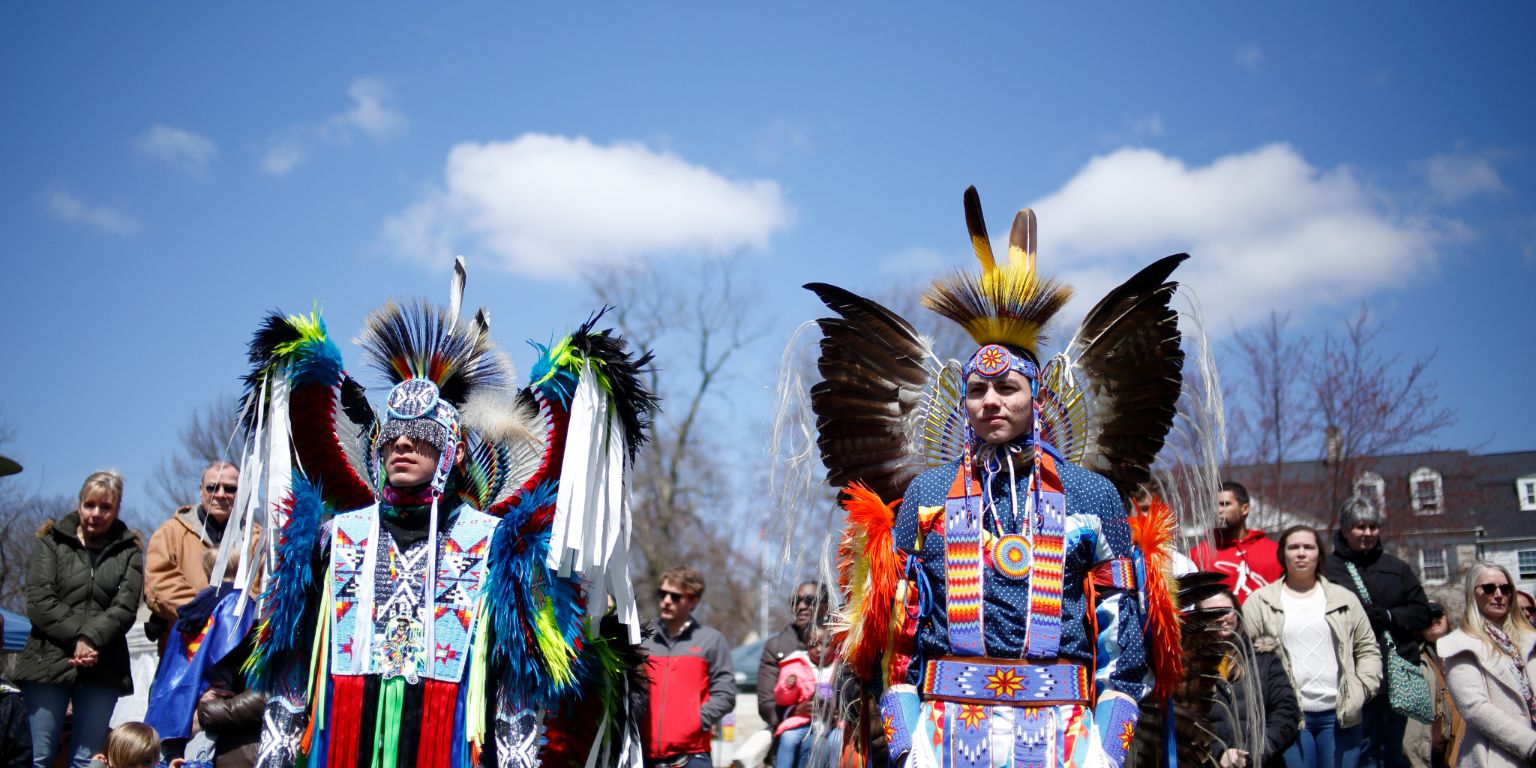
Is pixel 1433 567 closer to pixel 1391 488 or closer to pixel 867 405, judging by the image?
pixel 1391 488

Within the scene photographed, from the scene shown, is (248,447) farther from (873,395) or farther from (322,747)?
(873,395)

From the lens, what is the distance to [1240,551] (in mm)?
6766

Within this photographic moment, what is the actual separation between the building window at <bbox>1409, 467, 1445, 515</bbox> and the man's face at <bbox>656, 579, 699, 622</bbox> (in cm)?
1409

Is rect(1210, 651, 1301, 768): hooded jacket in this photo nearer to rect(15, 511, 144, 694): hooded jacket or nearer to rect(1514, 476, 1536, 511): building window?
rect(15, 511, 144, 694): hooded jacket

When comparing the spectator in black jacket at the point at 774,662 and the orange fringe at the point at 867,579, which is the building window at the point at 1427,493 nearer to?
the spectator in black jacket at the point at 774,662

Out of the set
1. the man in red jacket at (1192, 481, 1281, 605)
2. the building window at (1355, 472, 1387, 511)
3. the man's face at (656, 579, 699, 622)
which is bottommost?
the man's face at (656, 579, 699, 622)

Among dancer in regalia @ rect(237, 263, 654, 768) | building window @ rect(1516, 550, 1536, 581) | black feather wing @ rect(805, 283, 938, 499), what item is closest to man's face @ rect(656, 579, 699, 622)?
dancer in regalia @ rect(237, 263, 654, 768)

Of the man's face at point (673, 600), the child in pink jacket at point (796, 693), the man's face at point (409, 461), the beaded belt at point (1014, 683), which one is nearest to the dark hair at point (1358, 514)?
the child in pink jacket at point (796, 693)

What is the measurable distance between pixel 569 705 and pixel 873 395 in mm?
1529

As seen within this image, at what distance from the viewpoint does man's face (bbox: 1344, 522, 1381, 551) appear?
668 cm

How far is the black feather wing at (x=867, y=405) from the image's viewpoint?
439cm

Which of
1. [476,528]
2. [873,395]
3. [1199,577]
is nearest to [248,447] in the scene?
[476,528]

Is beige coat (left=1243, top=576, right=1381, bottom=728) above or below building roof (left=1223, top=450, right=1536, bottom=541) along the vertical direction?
below

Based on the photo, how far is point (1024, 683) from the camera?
3438 mm
